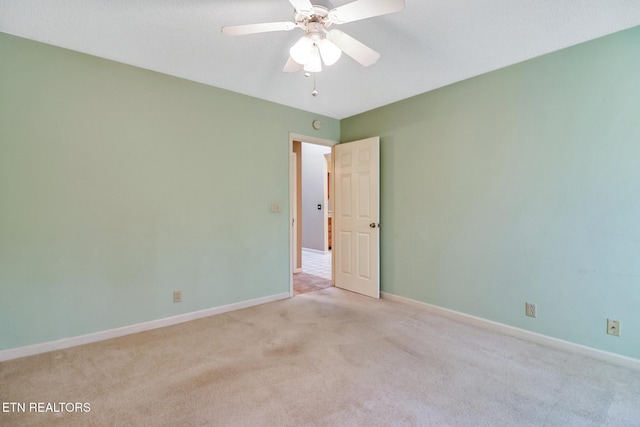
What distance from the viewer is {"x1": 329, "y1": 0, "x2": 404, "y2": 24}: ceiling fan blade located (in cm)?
146

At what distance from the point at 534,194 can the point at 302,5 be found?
237 cm

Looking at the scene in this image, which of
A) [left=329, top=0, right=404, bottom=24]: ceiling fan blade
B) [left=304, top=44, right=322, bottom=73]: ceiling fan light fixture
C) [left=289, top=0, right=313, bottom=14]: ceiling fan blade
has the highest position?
[left=289, top=0, right=313, bottom=14]: ceiling fan blade

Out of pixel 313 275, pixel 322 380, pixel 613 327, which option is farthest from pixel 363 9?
pixel 313 275

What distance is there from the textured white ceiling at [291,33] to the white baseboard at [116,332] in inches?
93.0

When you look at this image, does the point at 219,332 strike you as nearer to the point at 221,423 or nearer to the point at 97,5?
the point at 221,423

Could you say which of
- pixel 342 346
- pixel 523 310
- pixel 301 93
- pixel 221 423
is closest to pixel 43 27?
pixel 301 93

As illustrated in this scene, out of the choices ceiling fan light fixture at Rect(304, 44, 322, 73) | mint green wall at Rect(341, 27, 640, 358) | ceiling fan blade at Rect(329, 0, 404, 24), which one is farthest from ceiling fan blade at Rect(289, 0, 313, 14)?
mint green wall at Rect(341, 27, 640, 358)

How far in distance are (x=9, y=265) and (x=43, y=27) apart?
175 centimetres

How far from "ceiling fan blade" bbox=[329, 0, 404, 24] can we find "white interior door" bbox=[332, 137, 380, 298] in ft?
6.96

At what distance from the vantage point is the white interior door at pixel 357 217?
372 centimetres

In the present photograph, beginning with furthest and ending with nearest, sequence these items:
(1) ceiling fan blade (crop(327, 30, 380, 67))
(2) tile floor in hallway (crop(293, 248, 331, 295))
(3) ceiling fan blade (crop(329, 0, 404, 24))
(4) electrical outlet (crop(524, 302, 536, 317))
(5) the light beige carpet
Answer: (2) tile floor in hallway (crop(293, 248, 331, 295)), (4) electrical outlet (crop(524, 302, 536, 317)), (1) ceiling fan blade (crop(327, 30, 380, 67)), (5) the light beige carpet, (3) ceiling fan blade (crop(329, 0, 404, 24))

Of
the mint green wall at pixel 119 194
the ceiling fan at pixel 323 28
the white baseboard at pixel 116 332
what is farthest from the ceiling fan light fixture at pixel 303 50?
the white baseboard at pixel 116 332

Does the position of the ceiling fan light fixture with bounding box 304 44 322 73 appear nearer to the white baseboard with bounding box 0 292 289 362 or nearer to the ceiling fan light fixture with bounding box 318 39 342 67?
the ceiling fan light fixture with bounding box 318 39 342 67

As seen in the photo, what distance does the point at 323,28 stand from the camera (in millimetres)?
1747
